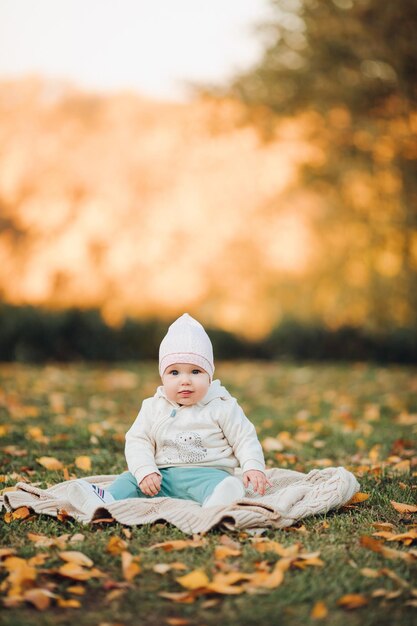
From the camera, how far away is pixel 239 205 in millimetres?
19297

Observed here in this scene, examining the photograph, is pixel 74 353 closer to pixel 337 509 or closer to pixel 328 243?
pixel 328 243

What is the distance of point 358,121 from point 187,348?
373 inches

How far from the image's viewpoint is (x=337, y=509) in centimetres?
323

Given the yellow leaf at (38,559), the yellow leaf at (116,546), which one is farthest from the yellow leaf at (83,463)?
the yellow leaf at (38,559)

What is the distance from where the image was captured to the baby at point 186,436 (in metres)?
3.18

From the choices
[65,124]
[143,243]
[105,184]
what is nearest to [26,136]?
[65,124]

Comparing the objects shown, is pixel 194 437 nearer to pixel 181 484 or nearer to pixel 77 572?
pixel 181 484

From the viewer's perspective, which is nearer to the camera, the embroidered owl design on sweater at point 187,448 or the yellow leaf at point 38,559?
the yellow leaf at point 38,559

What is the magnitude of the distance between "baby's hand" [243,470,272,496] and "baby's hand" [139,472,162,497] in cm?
40

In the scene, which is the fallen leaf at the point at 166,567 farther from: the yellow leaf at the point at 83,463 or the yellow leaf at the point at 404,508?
the yellow leaf at the point at 83,463

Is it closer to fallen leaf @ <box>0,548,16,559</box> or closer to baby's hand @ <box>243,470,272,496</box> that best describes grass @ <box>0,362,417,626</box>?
fallen leaf @ <box>0,548,16,559</box>

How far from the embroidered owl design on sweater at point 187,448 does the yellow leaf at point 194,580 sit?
960 millimetres

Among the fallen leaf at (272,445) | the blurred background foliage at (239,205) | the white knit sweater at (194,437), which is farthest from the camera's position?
the blurred background foliage at (239,205)

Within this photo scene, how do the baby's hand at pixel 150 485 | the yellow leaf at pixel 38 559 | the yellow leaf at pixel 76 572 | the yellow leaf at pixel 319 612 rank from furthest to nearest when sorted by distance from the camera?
the baby's hand at pixel 150 485 → the yellow leaf at pixel 38 559 → the yellow leaf at pixel 76 572 → the yellow leaf at pixel 319 612
